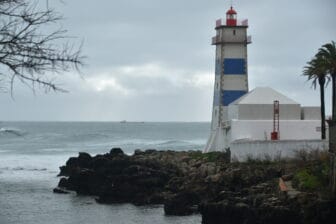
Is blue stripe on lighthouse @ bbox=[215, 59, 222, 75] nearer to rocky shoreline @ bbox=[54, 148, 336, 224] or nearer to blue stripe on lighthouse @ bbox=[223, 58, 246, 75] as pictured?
blue stripe on lighthouse @ bbox=[223, 58, 246, 75]

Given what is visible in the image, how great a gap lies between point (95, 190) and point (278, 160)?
31.7 ft

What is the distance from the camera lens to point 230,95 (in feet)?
111

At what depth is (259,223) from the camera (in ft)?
61.4

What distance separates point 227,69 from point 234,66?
15.5 inches

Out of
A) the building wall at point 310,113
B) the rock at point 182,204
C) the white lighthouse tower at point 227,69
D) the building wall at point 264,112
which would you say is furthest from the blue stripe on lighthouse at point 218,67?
the rock at point 182,204

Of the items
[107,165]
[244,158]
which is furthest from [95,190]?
[244,158]

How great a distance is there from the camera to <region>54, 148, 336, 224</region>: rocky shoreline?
18422 millimetres

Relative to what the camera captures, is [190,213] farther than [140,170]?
No

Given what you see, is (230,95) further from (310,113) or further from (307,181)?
(307,181)

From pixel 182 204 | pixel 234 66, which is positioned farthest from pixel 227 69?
pixel 182 204

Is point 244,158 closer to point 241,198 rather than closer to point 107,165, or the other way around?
point 241,198

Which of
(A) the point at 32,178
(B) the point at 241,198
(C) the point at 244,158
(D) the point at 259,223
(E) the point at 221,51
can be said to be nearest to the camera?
(D) the point at 259,223

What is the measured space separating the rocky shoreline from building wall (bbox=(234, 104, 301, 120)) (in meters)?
1.83

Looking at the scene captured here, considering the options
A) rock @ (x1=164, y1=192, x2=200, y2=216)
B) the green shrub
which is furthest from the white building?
the green shrub
